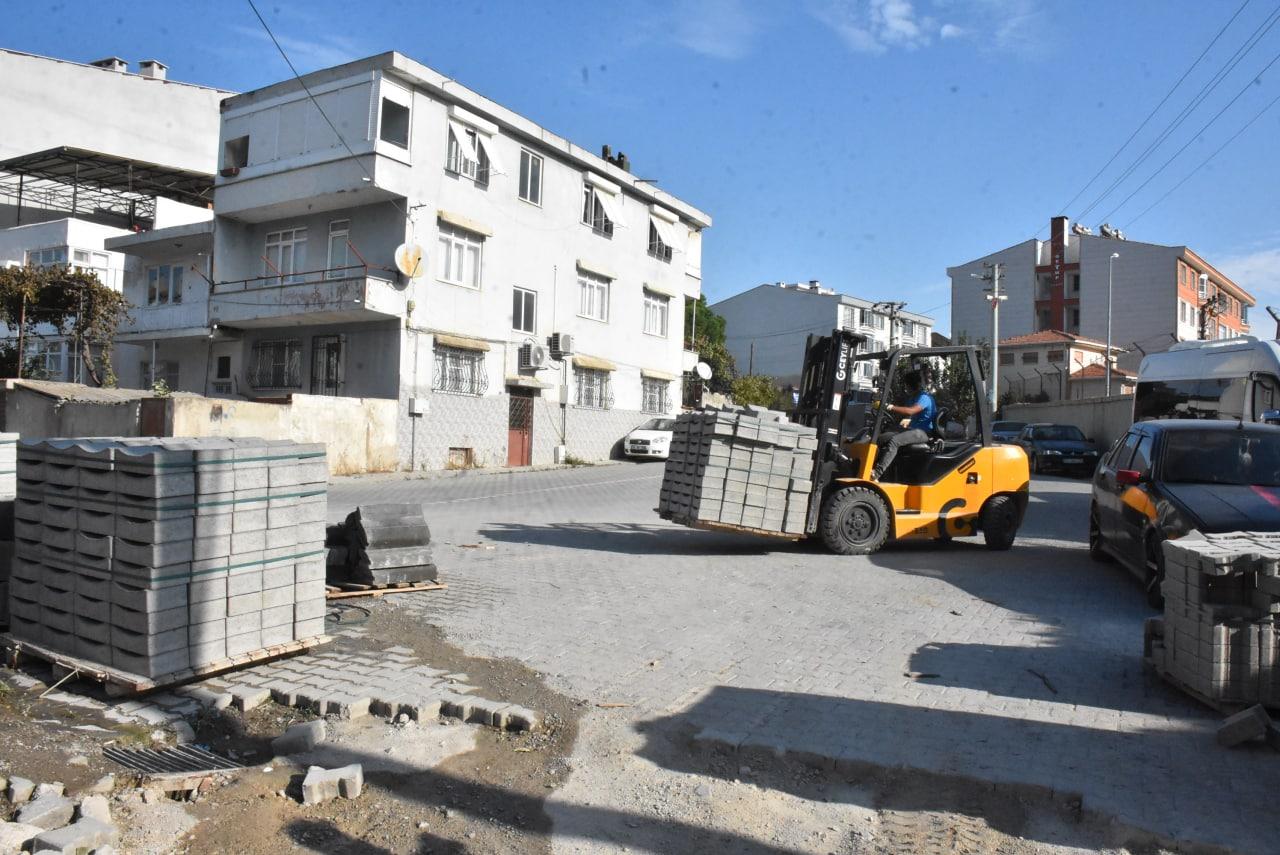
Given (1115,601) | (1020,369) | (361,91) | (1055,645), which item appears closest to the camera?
(1055,645)

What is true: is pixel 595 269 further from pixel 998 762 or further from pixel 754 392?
pixel 998 762

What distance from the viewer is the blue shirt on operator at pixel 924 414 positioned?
10.6m

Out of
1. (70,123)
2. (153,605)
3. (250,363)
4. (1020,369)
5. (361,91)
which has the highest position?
(70,123)

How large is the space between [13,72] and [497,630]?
39762mm

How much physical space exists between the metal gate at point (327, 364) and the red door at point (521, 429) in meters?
5.09

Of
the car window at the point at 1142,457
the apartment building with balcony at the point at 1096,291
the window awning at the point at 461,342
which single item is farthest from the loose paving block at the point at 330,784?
the apartment building with balcony at the point at 1096,291

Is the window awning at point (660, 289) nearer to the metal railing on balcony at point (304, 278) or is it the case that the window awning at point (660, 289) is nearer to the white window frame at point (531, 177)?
the white window frame at point (531, 177)

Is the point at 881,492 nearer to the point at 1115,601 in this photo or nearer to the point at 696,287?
the point at 1115,601

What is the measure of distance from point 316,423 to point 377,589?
1412 centimetres

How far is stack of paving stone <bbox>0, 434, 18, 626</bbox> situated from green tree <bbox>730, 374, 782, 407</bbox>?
4031cm

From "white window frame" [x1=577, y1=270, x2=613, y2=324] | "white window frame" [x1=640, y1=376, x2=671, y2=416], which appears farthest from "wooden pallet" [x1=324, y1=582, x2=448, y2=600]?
"white window frame" [x1=640, y1=376, x2=671, y2=416]

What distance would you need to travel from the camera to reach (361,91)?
23031mm

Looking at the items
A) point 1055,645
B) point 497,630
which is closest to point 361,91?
point 497,630

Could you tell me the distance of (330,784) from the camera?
3955 millimetres
